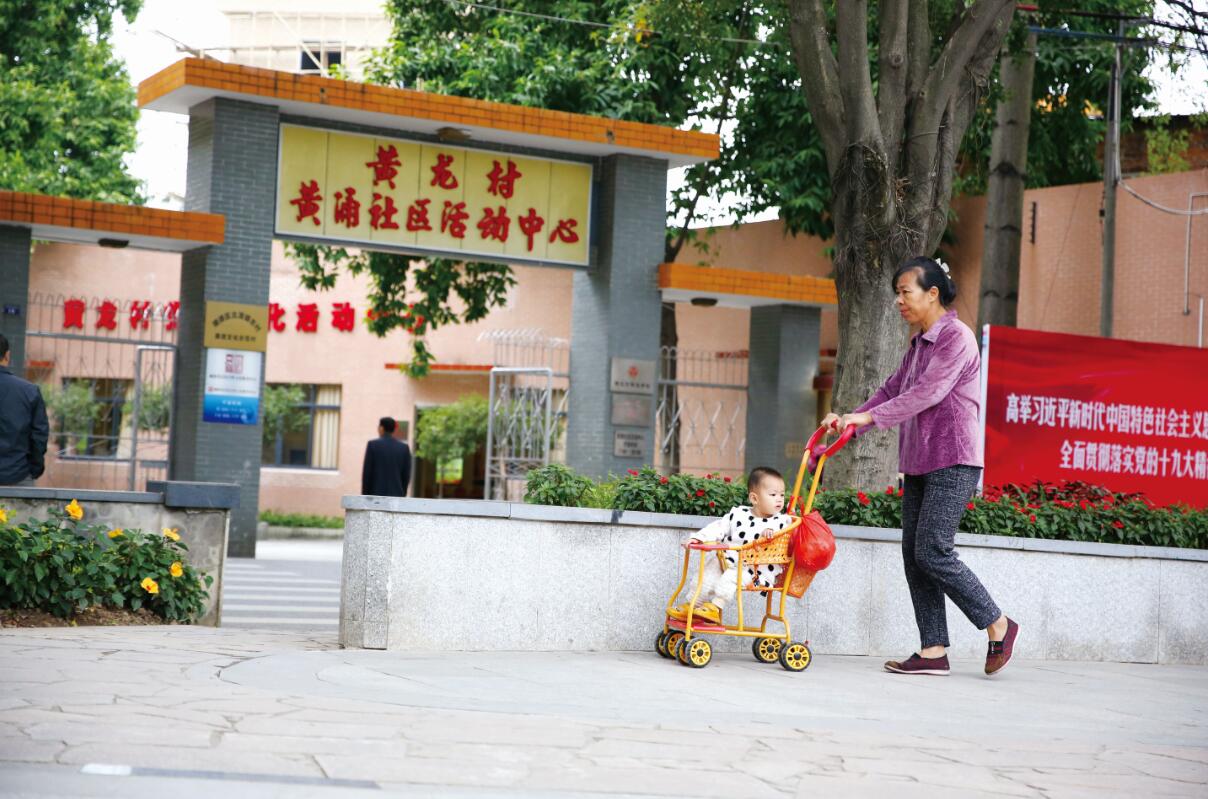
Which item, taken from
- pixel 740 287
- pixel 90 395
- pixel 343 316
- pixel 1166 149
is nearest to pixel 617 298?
pixel 740 287

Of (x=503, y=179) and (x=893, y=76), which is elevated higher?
(x=503, y=179)

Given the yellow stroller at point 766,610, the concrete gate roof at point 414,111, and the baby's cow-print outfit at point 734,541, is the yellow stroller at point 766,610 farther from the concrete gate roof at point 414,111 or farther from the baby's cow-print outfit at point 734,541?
the concrete gate roof at point 414,111

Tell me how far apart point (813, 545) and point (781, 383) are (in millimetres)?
13218

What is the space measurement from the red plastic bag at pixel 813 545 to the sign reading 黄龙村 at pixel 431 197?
10.6m

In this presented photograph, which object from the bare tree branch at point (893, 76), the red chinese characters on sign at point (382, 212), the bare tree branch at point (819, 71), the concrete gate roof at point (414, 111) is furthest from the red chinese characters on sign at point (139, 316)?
the bare tree branch at point (893, 76)

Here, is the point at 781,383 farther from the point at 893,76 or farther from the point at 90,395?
the point at 893,76

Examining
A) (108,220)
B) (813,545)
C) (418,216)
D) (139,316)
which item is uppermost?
(418,216)

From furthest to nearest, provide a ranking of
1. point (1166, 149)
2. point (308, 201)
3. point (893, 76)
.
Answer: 1. point (1166, 149)
2. point (308, 201)
3. point (893, 76)

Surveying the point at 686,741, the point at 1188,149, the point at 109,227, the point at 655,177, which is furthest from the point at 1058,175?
the point at 686,741

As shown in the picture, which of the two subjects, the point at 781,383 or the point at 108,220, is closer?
the point at 108,220

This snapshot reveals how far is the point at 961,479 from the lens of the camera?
6.86 m

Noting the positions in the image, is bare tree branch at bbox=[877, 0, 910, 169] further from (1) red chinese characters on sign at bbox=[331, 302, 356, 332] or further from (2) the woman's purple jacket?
(1) red chinese characters on sign at bbox=[331, 302, 356, 332]

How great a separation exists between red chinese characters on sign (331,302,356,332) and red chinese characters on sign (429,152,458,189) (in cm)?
1151

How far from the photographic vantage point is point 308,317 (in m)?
28.4
